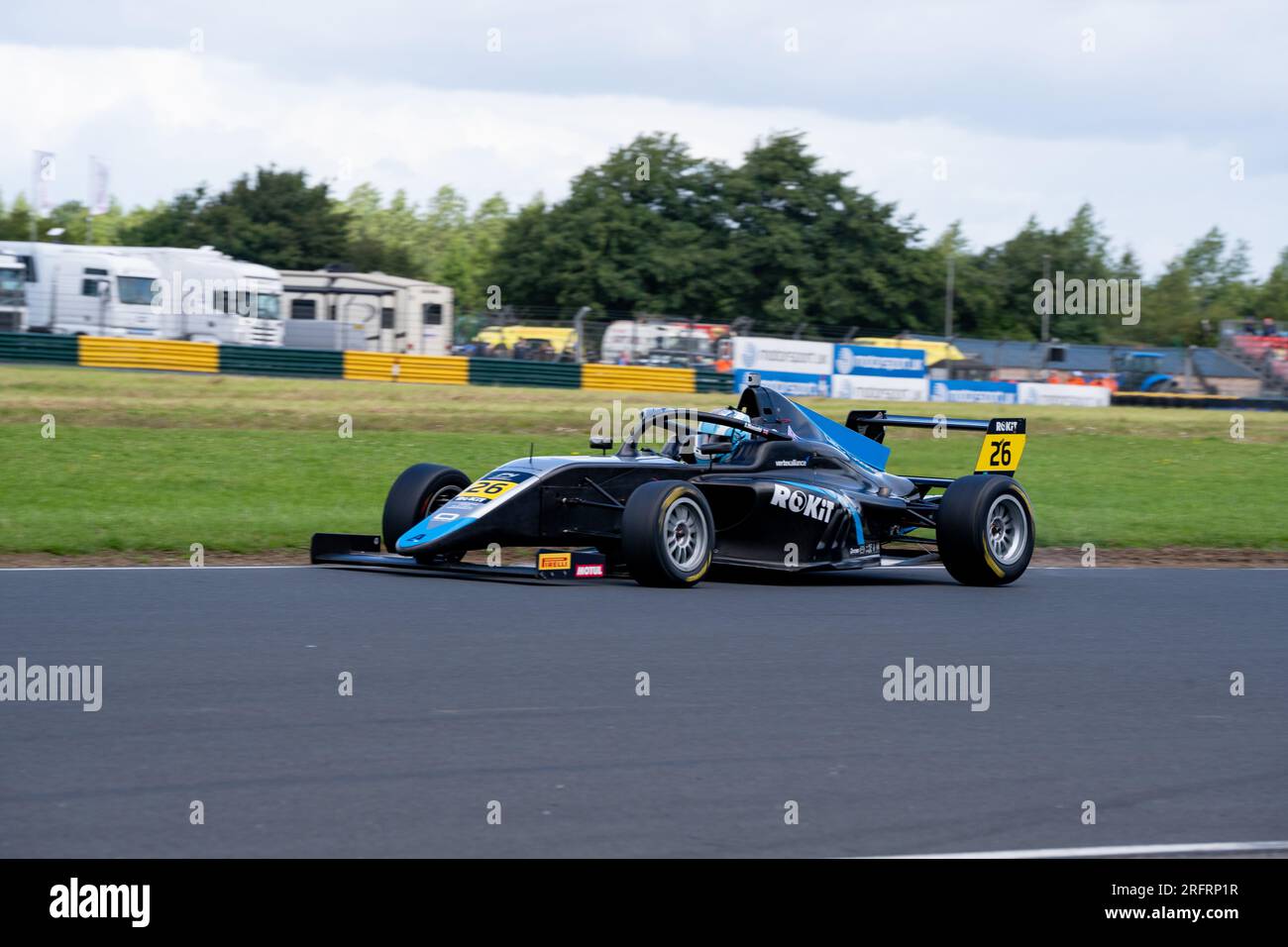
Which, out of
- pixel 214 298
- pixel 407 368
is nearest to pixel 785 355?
pixel 407 368

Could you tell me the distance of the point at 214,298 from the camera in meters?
40.5

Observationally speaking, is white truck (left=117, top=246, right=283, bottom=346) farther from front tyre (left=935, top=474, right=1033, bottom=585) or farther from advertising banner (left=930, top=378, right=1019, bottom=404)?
front tyre (left=935, top=474, right=1033, bottom=585)

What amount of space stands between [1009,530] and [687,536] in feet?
8.85

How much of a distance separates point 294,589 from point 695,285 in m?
52.8

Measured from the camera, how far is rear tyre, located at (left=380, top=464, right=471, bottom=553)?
11.9 meters

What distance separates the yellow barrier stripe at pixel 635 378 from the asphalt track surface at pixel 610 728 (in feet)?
84.3

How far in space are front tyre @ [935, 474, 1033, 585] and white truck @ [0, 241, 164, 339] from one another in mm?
29503

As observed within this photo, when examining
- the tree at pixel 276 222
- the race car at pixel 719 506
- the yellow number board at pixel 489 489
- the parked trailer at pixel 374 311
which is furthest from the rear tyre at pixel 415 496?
the tree at pixel 276 222

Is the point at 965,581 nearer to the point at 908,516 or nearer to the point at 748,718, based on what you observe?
the point at 908,516

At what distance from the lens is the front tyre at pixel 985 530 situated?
11.9 meters

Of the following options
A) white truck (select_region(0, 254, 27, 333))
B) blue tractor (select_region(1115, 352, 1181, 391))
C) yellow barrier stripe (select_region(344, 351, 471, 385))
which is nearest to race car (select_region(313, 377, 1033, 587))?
yellow barrier stripe (select_region(344, 351, 471, 385))

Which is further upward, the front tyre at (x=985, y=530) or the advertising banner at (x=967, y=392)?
the advertising banner at (x=967, y=392)

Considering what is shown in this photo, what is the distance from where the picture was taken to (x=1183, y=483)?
22.3 metres

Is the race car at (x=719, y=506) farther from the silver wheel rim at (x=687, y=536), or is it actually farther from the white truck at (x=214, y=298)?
the white truck at (x=214, y=298)
